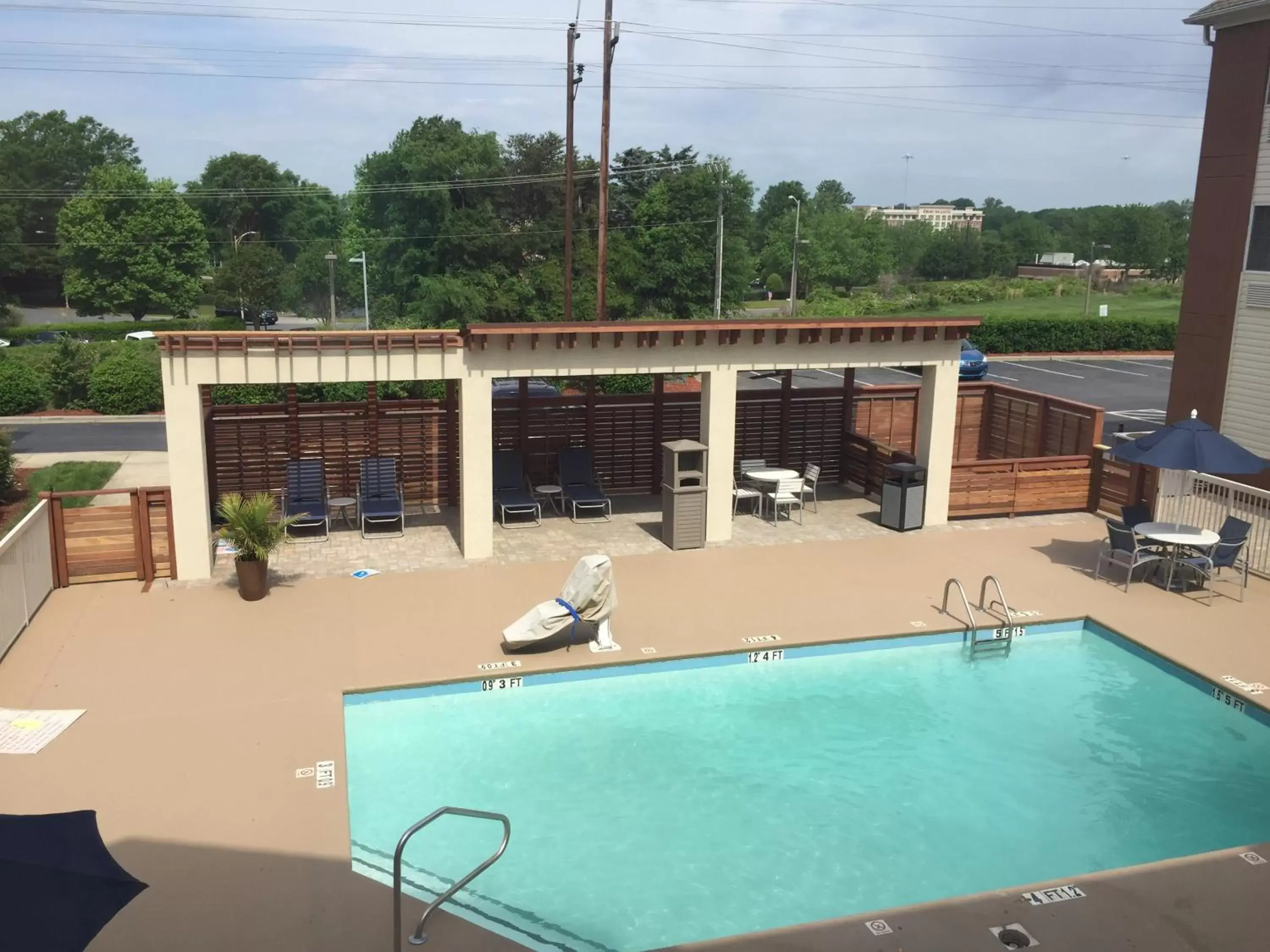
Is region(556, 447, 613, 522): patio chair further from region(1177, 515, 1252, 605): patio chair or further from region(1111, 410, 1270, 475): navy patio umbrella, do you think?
region(1177, 515, 1252, 605): patio chair

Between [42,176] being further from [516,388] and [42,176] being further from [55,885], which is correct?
[55,885]

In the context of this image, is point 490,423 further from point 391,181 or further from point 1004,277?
point 1004,277

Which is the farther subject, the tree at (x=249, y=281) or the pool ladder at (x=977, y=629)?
the tree at (x=249, y=281)

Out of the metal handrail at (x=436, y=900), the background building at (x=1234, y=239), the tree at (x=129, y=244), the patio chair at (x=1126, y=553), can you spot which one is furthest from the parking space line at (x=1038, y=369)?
the tree at (x=129, y=244)

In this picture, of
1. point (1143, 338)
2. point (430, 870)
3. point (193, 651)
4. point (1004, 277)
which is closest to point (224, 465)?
point (193, 651)

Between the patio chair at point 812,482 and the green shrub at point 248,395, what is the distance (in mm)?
13650

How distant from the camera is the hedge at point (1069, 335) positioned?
45531 millimetres

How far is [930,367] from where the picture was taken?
1753 centimetres

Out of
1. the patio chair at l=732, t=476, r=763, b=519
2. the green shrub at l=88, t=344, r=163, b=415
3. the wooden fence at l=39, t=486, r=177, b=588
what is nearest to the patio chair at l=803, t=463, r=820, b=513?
the patio chair at l=732, t=476, r=763, b=519

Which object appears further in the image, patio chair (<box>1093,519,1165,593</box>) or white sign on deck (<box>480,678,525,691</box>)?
patio chair (<box>1093,519,1165,593</box>)

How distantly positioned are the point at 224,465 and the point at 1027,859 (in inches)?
531

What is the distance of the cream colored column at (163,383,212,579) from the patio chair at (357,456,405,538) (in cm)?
270

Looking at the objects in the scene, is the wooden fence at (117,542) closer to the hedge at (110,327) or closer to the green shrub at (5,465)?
the green shrub at (5,465)

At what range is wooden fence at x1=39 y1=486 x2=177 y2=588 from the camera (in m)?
14.0
